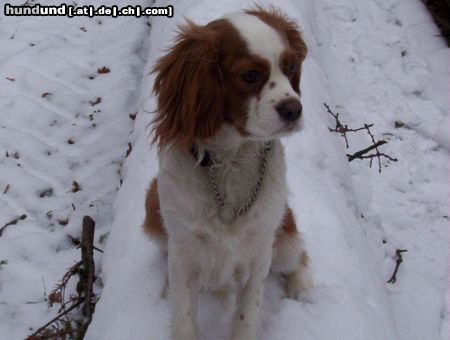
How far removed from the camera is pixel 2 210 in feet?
11.5

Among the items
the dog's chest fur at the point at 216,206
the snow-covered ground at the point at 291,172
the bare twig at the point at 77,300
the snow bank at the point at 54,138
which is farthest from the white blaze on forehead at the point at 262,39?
the snow bank at the point at 54,138

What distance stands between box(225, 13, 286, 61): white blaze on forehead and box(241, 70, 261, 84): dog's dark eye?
0.06m

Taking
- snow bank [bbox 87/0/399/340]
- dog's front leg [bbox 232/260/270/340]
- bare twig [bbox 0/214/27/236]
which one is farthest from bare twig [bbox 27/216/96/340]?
dog's front leg [bbox 232/260/270/340]

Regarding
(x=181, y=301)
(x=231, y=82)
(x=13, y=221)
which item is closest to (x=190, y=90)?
(x=231, y=82)

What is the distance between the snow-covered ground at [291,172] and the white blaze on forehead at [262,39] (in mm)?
1155

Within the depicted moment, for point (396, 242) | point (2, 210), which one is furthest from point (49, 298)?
point (396, 242)

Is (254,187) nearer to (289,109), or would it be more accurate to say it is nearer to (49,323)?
(289,109)

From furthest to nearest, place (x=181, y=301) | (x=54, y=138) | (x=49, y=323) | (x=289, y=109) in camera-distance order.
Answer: (x=54, y=138) → (x=49, y=323) → (x=181, y=301) → (x=289, y=109)

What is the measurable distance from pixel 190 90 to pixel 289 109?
35 cm

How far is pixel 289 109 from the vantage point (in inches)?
68.7

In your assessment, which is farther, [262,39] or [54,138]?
[54,138]

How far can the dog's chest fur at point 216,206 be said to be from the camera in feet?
6.55

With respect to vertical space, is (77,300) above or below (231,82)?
below

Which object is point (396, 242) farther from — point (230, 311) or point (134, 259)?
point (134, 259)
